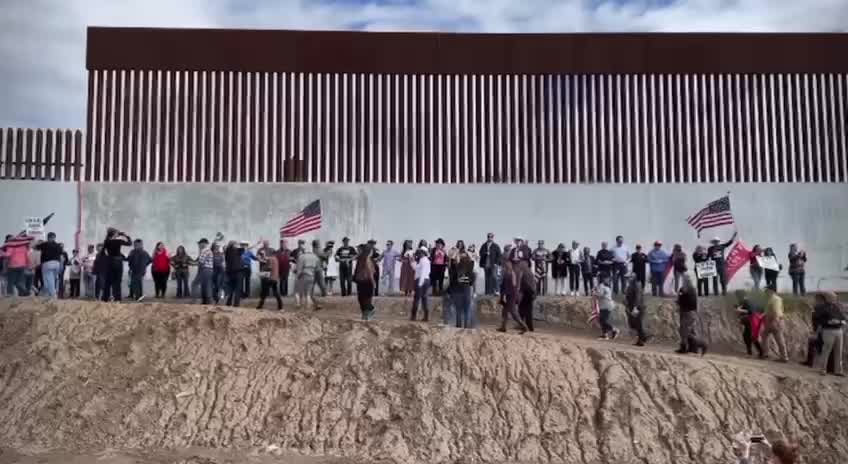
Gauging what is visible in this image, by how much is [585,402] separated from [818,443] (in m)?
4.08

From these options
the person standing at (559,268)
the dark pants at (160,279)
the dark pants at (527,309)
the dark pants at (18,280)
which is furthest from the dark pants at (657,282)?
the dark pants at (18,280)

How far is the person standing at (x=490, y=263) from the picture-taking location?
22691 mm

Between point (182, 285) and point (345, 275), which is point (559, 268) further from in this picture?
point (182, 285)

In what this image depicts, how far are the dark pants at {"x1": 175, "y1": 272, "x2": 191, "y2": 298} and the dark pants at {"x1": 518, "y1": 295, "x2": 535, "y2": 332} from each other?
9.52 meters

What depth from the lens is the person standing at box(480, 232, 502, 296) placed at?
22691 millimetres

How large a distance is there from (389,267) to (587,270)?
5397 millimetres

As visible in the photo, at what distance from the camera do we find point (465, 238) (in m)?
27.3

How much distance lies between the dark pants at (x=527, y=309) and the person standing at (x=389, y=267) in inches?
251

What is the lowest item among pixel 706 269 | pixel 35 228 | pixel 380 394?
pixel 380 394

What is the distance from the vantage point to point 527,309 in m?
18.4

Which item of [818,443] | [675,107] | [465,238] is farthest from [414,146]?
[818,443]

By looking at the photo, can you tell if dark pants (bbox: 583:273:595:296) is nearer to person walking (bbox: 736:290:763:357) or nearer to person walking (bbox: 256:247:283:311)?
person walking (bbox: 736:290:763:357)

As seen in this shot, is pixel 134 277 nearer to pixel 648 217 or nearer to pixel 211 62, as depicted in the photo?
pixel 211 62

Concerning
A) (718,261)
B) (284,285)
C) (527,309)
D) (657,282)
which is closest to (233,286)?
(284,285)
